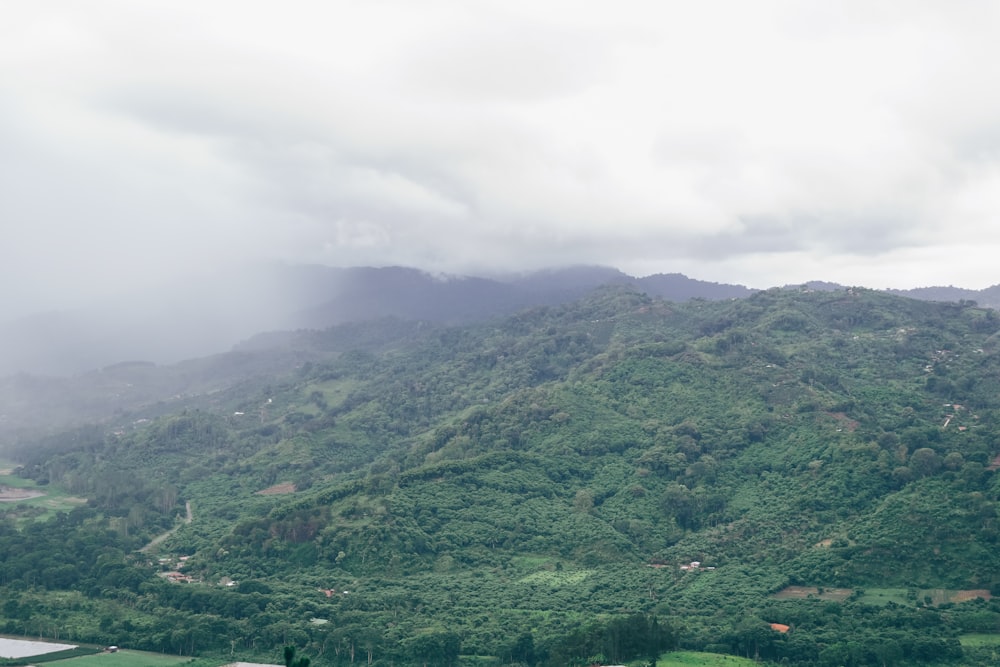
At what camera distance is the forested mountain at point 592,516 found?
56719 mm

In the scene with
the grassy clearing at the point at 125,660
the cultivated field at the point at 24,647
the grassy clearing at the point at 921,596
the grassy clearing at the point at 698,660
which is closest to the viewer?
the grassy clearing at the point at 698,660

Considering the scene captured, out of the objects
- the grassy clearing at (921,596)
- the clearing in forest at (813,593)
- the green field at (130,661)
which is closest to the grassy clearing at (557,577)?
the clearing in forest at (813,593)

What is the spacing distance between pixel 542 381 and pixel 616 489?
179 feet

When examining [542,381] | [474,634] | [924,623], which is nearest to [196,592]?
[474,634]

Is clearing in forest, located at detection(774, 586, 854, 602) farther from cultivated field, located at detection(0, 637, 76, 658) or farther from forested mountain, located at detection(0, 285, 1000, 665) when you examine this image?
cultivated field, located at detection(0, 637, 76, 658)

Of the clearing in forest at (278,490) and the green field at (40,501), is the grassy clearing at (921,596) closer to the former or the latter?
the clearing in forest at (278,490)

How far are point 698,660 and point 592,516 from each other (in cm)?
2869

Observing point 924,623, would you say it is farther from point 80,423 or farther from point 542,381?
point 80,423

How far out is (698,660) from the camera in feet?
172

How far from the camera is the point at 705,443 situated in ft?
300

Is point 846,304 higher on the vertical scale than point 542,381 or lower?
higher

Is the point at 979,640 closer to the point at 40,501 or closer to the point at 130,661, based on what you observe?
the point at 130,661

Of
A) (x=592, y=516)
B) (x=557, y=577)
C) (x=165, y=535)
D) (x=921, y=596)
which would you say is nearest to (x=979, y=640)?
(x=921, y=596)

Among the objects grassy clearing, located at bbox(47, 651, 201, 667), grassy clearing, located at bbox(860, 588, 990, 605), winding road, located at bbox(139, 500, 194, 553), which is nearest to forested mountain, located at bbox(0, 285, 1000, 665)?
grassy clearing, located at bbox(860, 588, 990, 605)
